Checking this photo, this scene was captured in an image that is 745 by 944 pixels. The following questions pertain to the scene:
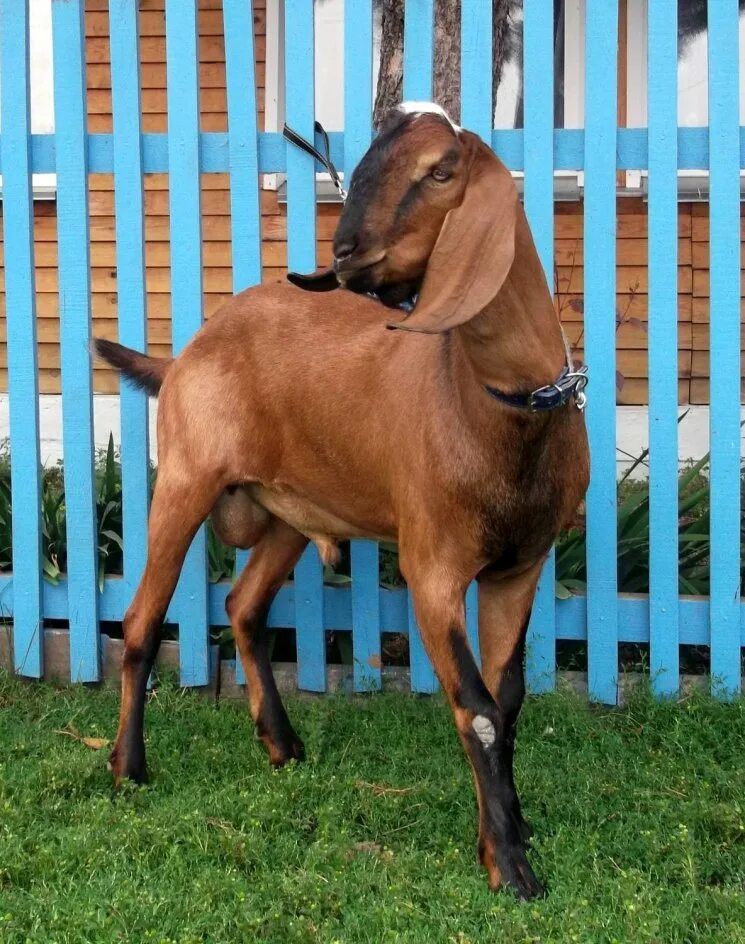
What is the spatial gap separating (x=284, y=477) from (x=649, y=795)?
5.06 ft

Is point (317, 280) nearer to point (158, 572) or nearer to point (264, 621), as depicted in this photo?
point (158, 572)

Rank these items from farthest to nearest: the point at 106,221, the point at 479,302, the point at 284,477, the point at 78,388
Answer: the point at 106,221, the point at 78,388, the point at 284,477, the point at 479,302

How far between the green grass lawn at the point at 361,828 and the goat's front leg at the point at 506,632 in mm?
384

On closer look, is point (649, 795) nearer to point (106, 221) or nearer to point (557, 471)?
point (557, 471)

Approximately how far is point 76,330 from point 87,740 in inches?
62.4

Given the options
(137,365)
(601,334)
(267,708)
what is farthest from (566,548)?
(137,365)

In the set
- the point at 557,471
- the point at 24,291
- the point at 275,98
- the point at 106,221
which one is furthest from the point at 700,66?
the point at 557,471

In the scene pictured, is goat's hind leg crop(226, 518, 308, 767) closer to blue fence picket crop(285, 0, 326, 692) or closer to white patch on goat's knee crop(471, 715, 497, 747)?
blue fence picket crop(285, 0, 326, 692)

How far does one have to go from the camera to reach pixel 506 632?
3.33m

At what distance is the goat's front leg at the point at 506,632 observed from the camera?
3.29 meters

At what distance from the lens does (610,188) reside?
4.14 metres

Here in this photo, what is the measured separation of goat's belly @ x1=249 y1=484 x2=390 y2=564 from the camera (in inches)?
149

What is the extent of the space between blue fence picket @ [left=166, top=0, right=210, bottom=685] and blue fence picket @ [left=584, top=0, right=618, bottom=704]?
1487mm

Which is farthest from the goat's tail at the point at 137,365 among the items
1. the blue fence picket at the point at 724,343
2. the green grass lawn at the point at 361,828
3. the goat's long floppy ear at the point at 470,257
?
the blue fence picket at the point at 724,343
